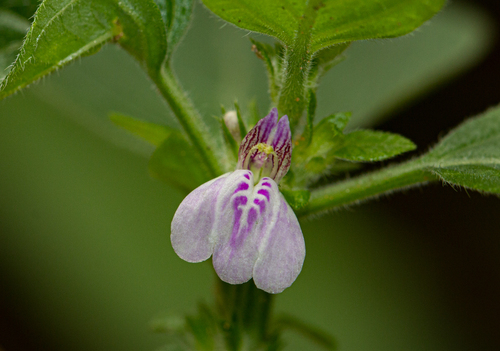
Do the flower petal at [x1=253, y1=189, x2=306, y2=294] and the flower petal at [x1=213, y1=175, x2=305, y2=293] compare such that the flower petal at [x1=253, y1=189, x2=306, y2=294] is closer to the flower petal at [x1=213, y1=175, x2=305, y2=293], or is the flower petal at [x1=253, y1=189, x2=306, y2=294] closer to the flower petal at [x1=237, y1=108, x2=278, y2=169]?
the flower petal at [x1=213, y1=175, x2=305, y2=293]

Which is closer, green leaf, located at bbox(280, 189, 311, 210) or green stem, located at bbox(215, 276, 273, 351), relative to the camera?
green leaf, located at bbox(280, 189, 311, 210)

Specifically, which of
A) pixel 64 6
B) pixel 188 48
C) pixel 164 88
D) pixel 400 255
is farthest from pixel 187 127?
pixel 400 255

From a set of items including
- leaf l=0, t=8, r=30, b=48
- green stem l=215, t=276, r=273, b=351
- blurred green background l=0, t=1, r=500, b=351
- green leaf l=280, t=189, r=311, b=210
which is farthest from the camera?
blurred green background l=0, t=1, r=500, b=351

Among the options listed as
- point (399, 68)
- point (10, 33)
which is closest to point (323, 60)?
point (10, 33)

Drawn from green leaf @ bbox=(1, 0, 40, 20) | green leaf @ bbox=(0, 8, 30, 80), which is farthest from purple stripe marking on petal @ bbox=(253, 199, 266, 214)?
green leaf @ bbox=(1, 0, 40, 20)

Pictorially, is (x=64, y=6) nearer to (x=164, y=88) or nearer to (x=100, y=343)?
(x=164, y=88)

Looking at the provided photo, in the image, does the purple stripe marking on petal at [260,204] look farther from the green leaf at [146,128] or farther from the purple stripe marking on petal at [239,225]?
the green leaf at [146,128]
